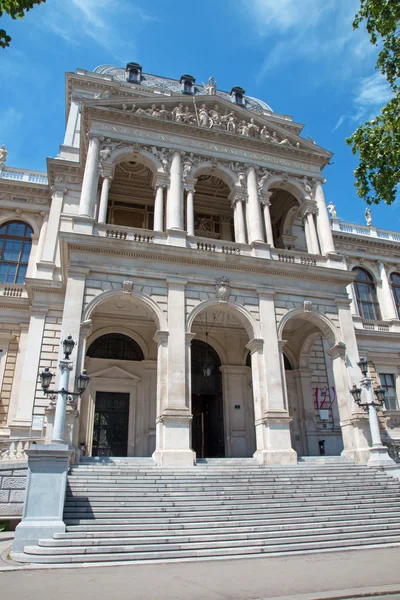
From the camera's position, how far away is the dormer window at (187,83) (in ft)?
112

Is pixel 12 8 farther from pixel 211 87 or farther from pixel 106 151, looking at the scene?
pixel 211 87

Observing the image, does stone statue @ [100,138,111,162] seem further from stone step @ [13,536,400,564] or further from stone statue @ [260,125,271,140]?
stone step @ [13,536,400,564]

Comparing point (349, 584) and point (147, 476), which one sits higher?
point (147, 476)

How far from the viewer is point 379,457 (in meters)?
16.2

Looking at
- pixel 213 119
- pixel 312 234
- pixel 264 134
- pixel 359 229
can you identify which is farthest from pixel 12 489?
pixel 359 229

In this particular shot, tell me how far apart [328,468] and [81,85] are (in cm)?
2763

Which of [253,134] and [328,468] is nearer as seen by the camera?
[328,468]

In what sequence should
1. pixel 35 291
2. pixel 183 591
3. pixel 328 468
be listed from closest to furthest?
pixel 183 591 → pixel 328 468 → pixel 35 291

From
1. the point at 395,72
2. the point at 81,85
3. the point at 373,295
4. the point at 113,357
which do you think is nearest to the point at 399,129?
the point at 395,72

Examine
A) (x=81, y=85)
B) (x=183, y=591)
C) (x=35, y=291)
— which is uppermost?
(x=81, y=85)

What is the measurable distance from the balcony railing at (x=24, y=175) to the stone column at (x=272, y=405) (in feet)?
48.9

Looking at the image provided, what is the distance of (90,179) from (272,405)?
12.6 m

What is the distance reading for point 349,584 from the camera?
679 centimetres

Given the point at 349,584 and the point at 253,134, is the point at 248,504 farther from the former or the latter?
the point at 253,134
